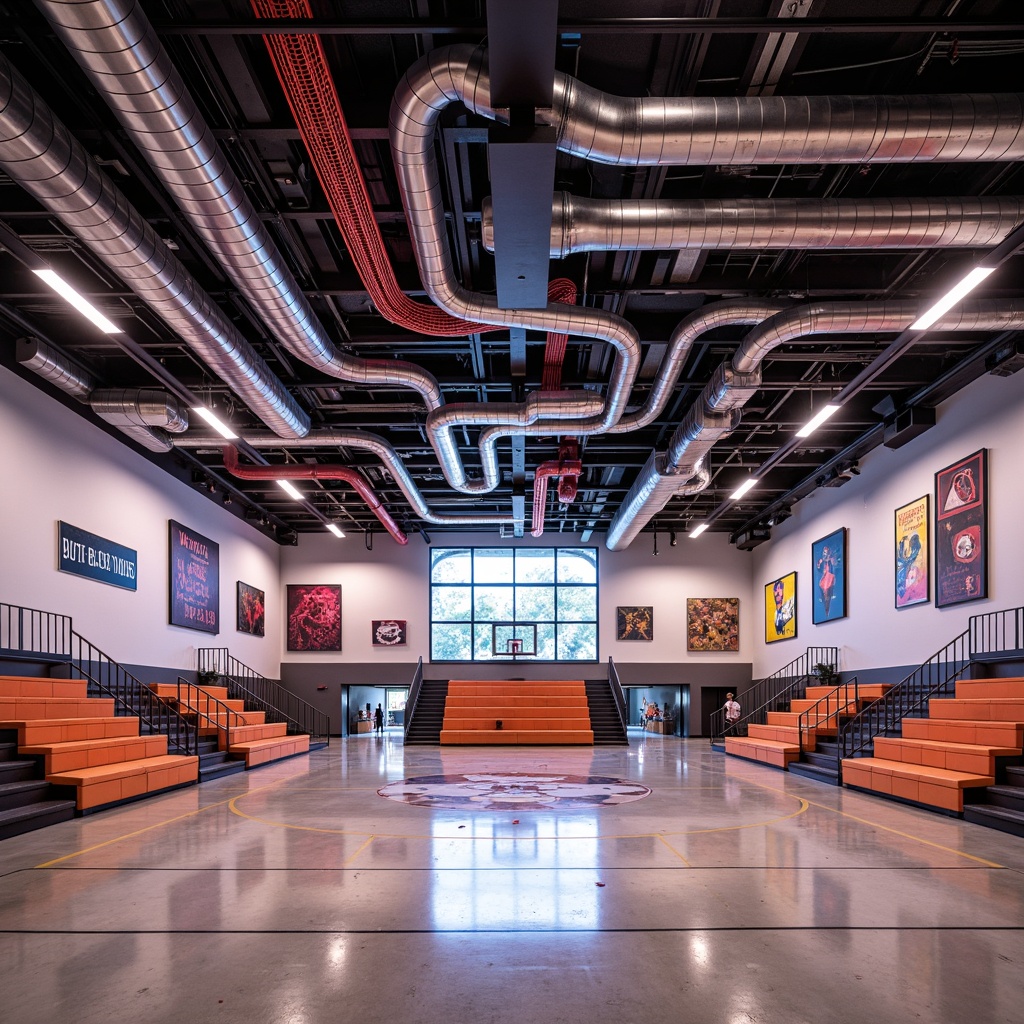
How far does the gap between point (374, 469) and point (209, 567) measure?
4.28 metres

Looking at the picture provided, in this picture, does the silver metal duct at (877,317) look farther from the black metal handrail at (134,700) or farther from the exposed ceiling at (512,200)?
the black metal handrail at (134,700)

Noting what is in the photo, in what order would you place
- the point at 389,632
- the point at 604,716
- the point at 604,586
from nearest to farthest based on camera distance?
the point at 604,716, the point at 389,632, the point at 604,586

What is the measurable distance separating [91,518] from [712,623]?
17.2m

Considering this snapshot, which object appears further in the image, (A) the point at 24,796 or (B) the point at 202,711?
(B) the point at 202,711

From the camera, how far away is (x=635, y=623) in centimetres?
2480

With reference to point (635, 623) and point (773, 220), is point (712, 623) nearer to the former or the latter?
point (635, 623)

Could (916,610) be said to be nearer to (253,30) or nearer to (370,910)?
(370,910)

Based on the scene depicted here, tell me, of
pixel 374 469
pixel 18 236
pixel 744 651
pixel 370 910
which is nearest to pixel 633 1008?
pixel 370 910

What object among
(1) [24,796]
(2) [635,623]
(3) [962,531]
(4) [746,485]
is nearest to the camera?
(1) [24,796]

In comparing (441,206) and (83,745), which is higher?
(441,206)

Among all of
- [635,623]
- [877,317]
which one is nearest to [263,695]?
[635,623]

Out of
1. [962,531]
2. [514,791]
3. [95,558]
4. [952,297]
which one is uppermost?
[952,297]

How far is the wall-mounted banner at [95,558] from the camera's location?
1230 centimetres

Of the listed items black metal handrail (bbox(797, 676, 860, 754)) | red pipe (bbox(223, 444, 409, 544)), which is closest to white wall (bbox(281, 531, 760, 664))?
black metal handrail (bbox(797, 676, 860, 754))
